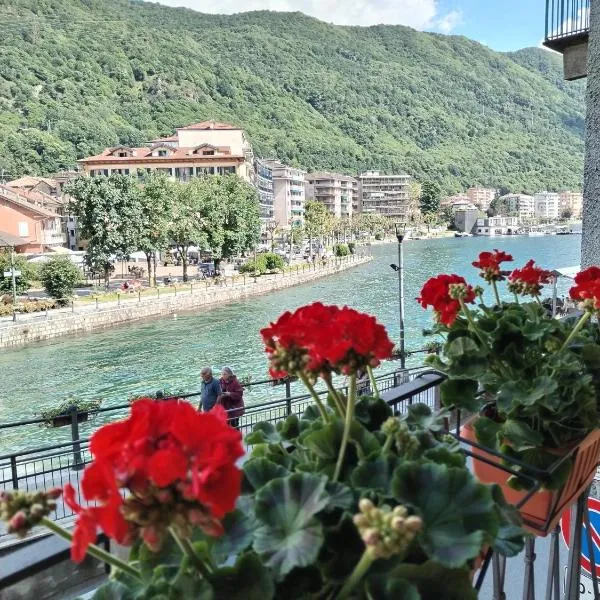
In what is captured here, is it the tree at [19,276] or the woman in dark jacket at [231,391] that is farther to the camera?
the tree at [19,276]

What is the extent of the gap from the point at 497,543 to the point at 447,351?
729mm

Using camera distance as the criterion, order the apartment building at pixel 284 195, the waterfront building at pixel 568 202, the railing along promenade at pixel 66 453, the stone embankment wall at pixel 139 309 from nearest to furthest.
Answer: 1. the railing along promenade at pixel 66 453
2. the stone embankment wall at pixel 139 309
3. the apartment building at pixel 284 195
4. the waterfront building at pixel 568 202

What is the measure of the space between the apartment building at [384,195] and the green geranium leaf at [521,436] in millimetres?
124558

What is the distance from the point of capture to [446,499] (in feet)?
2.48

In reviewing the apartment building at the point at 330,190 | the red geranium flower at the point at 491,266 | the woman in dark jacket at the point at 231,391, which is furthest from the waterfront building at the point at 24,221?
the apartment building at the point at 330,190

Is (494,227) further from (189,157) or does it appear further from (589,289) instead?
(589,289)

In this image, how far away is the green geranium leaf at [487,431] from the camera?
151 centimetres

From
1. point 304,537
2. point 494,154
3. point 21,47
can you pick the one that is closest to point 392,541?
point 304,537

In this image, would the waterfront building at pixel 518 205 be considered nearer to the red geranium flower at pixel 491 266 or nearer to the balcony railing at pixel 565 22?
the balcony railing at pixel 565 22

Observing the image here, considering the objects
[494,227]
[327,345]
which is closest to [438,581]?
[327,345]

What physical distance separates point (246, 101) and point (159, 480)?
151811mm

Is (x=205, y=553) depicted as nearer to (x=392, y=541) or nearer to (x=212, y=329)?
(x=392, y=541)

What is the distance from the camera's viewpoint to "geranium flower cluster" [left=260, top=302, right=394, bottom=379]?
87 cm

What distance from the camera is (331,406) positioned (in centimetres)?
111
